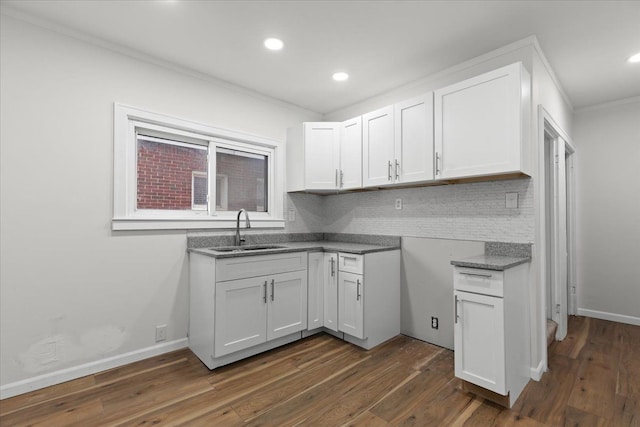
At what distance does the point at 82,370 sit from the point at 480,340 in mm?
2727

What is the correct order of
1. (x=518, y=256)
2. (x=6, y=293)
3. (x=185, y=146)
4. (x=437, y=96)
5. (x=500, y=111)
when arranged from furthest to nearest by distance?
(x=185, y=146) → (x=437, y=96) → (x=518, y=256) → (x=500, y=111) → (x=6, y=293)

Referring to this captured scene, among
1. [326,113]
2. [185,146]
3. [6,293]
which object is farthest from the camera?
[326,113]

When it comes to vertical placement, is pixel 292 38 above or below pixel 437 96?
above

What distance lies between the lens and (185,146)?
2.89 m

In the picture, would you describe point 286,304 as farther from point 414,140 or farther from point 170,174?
point 414,140

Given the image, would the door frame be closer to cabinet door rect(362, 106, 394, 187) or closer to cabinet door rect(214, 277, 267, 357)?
cabinet door rect(362, 106, 394, 187)

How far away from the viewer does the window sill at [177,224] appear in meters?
2.42

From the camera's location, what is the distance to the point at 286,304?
2.76 meters

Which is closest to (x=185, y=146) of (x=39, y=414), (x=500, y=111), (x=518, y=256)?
(x=39, y=414)

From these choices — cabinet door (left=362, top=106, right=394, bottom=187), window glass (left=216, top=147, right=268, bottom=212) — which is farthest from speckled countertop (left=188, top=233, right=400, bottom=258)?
cabinet door (left=362, top=106, right=394, bottom=187)

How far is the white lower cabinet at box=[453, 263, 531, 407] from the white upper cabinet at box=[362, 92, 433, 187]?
92cm

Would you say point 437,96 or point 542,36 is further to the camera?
point 437,96

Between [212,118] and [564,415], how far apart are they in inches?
133

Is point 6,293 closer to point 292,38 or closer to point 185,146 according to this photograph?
point 185,146
